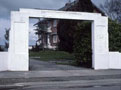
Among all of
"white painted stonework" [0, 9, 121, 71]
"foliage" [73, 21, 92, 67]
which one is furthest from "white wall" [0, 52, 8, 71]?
"foliage" [73, 21, 92, 67]

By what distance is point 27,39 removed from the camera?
1625 cm

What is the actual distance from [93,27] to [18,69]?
6644mm

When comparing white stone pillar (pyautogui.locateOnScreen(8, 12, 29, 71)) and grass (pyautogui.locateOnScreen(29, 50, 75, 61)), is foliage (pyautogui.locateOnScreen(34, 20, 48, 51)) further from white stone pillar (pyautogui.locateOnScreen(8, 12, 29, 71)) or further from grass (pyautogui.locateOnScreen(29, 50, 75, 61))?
white stone pillar (pyautogui.locateOnScreen(8, 12, 29, 71))

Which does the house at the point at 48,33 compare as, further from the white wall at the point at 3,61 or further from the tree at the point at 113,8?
the white wall at the point at 3,61

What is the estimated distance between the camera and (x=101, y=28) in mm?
18031

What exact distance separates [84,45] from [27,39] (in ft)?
17.0

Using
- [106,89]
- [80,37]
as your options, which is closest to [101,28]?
[80,37]

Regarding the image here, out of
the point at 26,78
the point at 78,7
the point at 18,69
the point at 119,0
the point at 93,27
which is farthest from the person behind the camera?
the point at 119,0

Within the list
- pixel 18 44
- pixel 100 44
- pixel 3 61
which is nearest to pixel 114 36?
pixel 100 44

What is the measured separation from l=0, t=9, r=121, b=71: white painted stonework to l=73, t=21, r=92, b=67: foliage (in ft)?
3.16

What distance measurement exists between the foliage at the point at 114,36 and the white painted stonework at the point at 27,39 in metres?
1.45

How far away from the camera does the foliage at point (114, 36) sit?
1975 centimetres

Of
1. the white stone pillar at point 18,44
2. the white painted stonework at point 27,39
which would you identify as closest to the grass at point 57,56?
the white painted stonework at point 27,39

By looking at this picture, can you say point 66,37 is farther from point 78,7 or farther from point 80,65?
point 80,65
